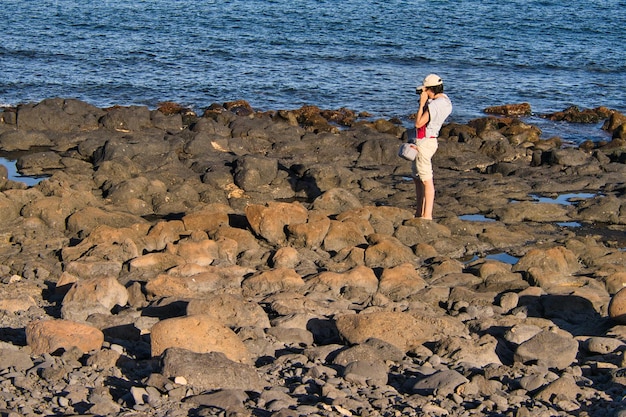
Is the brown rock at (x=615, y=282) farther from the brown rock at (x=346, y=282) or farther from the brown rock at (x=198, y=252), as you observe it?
the brown rock at (x=198, y=252)

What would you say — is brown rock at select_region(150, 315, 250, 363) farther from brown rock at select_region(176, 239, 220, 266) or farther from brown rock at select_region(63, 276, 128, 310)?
brown rock at select_region(176, 239, 220, 266)

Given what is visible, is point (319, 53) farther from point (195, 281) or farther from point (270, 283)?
point (195, 281)

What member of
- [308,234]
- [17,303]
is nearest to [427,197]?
[308,234]

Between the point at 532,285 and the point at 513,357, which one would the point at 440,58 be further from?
the point at 513,357

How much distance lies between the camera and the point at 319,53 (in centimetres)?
3322

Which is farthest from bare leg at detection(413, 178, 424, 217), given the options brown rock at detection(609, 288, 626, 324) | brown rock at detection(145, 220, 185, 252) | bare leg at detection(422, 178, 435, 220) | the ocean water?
the ocean water

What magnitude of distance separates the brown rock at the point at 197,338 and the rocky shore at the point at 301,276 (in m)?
0.01

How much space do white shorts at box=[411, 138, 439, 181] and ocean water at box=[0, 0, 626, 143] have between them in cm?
1020

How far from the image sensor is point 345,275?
31.7 ft

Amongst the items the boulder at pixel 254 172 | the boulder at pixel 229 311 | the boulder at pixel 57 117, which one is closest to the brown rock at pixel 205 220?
the boulder at pixel 254 172

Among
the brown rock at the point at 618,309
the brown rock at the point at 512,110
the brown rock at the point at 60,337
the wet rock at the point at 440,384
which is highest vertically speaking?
the wet rock at the point at 440,384

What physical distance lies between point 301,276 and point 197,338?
9.86 ft

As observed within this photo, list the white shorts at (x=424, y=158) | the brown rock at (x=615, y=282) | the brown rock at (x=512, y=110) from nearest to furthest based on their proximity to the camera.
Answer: the brown rock at (x=615, y=282) → the white shorts at (x=424, y=158) → the brown rock at (x=512, y=110)

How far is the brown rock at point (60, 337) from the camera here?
7.20 m
